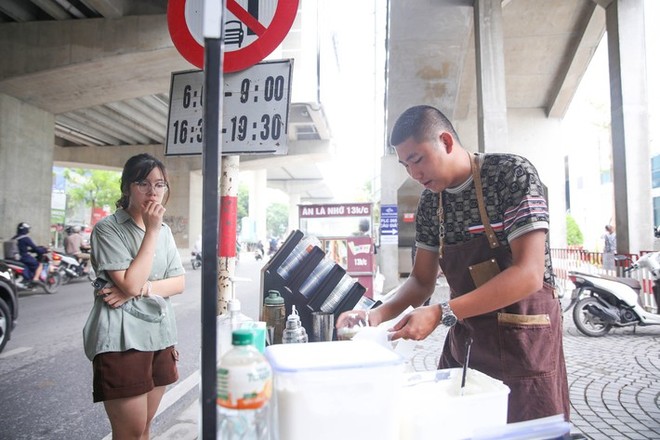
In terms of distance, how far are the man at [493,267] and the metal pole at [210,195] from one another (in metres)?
0.73

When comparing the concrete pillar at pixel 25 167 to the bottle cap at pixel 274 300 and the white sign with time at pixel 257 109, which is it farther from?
the bottle cap at pixel 274 300

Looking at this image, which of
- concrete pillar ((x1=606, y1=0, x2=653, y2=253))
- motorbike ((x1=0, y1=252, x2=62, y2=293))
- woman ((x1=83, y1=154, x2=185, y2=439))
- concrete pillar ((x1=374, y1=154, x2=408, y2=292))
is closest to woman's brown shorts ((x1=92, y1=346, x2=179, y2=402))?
woman ((x1=83, y1=154, x2=185, y2=439))

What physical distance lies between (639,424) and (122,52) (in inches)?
476

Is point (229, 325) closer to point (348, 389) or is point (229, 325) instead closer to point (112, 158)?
point (348, 389)

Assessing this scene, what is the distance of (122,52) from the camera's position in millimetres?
10781

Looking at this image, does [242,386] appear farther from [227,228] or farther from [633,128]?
[633,128]

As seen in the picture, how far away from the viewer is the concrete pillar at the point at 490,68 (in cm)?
969

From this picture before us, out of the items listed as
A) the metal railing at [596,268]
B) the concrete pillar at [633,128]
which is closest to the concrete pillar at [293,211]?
Result: the metal railing at [596,268]

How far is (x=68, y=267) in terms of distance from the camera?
12914mm

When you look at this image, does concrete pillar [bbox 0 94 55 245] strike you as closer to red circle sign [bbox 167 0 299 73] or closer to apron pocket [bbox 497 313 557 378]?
red circle sign [bbox 167 0 299 73]

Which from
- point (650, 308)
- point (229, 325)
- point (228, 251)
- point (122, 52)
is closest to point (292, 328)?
point (229, 325)

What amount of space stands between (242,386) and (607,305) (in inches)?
276

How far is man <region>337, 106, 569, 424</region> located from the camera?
1467mm

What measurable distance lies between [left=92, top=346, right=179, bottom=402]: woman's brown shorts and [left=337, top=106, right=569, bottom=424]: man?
94cm
